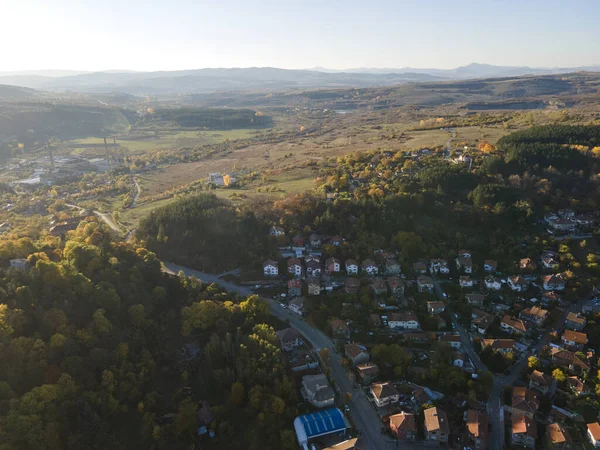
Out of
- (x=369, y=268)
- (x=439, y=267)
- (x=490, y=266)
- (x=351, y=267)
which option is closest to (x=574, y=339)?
(x=490, y=266)

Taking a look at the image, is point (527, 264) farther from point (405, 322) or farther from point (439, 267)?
point (405, 322)

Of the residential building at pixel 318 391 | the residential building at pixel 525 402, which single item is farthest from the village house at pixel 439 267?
the residential building at pixel 318 391

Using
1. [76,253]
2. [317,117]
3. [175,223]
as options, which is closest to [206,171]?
[175,223]

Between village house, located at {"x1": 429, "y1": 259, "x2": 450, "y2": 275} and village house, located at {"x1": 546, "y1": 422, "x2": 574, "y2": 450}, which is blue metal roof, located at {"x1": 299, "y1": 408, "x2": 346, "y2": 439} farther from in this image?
village house, located at {"x1": 429, "y1": 259, "x2": 450, "y2": 275}

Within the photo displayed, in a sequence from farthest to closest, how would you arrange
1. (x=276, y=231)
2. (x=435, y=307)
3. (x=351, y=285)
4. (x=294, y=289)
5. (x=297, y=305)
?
(x=276, y=231) < (x=294, y=289) < (x=351, y=285) < (x=297, y=305) < (x=435, y=307)

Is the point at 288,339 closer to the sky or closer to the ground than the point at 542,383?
closer to the sky

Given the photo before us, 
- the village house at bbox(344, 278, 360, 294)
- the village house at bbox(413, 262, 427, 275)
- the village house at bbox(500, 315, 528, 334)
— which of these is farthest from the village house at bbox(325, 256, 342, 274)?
the village house at bbox(500, 315, 528, 334)

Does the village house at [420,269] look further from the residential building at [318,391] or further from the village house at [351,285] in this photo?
the residential building at [318,391]

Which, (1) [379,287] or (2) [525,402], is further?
(1) [379,287]
